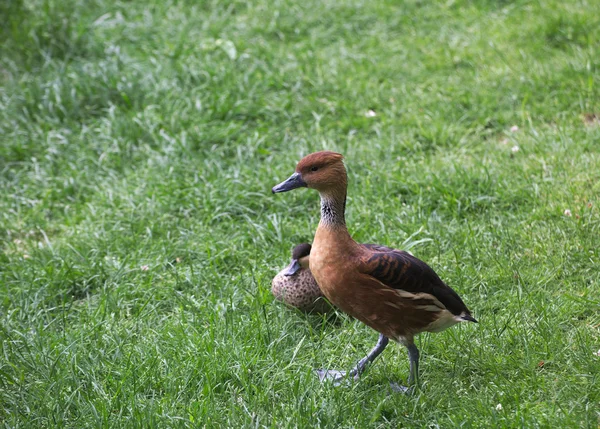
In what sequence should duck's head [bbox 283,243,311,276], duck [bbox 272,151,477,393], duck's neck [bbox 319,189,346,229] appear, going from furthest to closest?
duck's head [bbox 283,243,311,276]
duck's neck [bbox 319,189,346,229]
duck [bbox 272,151,477,393]

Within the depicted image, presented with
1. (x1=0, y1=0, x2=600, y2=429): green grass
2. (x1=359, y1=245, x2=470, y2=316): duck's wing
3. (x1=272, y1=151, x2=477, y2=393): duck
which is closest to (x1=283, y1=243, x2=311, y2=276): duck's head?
(x1=0, y1=0, x2=600, y2=429): green grass

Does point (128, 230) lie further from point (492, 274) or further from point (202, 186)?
point (492, 274)

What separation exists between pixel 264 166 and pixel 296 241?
97 cm

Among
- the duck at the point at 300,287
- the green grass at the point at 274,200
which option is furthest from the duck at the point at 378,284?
the duck at the point at 300,287

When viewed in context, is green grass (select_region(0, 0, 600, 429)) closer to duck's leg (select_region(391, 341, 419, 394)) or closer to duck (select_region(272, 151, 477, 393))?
duck's leg (select_region(391, 341, 419, 394))

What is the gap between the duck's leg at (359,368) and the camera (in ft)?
12.2

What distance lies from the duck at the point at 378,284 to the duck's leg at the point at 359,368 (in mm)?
17

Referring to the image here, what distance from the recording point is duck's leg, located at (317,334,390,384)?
3.71 m

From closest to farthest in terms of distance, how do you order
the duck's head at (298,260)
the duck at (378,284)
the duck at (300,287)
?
1. the duck at (378,284)
2. the duck at (300,287)
3. the duck's head at (298,260)

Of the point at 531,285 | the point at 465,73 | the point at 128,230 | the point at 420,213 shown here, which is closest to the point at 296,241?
the point at 420,213

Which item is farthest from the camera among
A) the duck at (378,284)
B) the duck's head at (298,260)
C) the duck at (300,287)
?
the duck's head at (298,260)

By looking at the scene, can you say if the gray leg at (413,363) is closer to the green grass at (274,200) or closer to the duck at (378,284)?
the duck at (378,284)

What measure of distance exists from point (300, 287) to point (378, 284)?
2.55 feet

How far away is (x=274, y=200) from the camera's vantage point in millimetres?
5367
